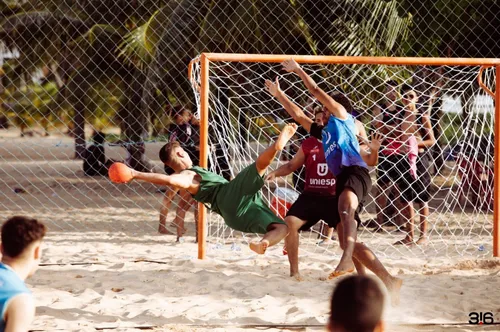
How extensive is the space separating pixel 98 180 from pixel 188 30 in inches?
185

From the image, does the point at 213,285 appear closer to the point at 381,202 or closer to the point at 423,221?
the point at 423,221

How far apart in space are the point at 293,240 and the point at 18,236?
316 cm

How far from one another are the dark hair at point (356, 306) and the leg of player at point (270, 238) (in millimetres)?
2543

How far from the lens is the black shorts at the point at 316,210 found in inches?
217

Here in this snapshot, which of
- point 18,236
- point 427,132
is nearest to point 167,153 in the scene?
point 18,236

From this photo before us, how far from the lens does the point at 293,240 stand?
18.7 ft

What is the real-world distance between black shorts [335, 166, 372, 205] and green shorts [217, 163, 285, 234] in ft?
1.64

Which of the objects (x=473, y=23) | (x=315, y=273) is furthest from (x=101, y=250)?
(x=473, y=23)

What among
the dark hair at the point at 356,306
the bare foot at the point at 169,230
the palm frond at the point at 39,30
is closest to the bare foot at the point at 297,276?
the bare foot at the point at 169,230

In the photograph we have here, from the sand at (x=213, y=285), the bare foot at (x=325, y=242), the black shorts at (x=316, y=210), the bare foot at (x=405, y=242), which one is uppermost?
the black shorts at (x=316, y=210)

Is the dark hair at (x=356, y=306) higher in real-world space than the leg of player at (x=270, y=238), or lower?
lower

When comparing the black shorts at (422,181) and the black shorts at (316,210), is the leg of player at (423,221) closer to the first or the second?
the black shorts at (422,181)

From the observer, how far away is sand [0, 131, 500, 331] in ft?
15.3

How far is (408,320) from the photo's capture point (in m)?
4.65
